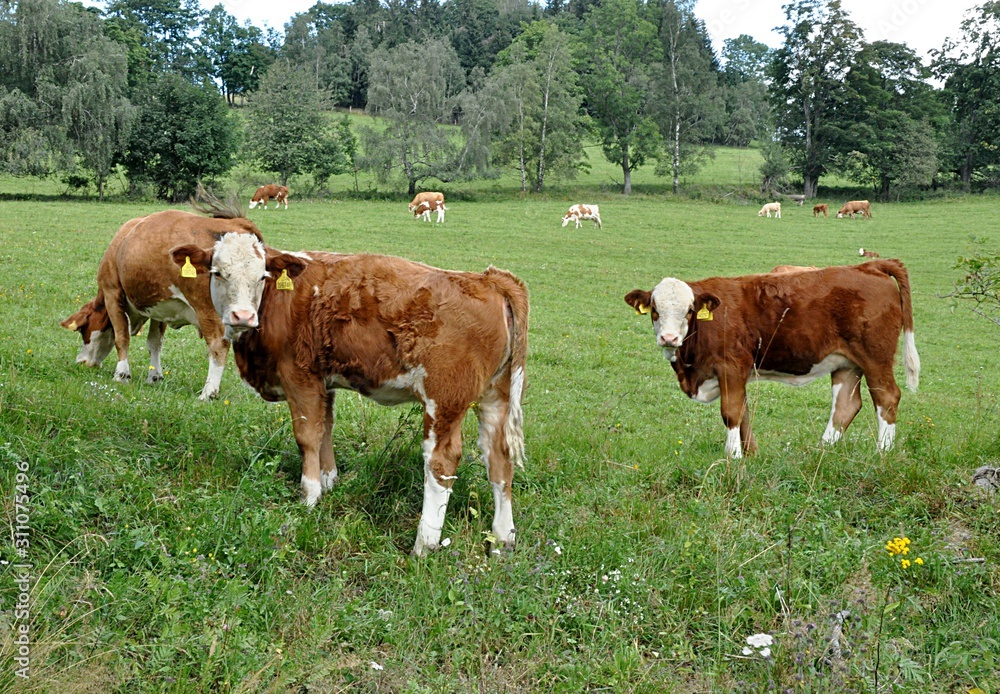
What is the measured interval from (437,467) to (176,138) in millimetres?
45570

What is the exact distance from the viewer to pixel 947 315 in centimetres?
2442

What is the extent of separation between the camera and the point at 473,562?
18.9 feet

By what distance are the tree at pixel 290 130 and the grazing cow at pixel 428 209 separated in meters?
13.1

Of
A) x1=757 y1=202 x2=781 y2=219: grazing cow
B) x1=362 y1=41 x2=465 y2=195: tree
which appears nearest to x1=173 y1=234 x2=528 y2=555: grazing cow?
x1=757 y1=202 x2=781 y2=219: grazing cow

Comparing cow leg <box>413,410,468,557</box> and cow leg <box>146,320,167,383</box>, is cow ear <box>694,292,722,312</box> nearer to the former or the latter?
cow leg <box>413,410,468,557</box>

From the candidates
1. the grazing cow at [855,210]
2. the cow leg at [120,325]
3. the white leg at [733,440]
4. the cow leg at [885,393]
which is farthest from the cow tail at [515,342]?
the grazing cow at [855,210]

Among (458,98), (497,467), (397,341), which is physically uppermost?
(458,98)

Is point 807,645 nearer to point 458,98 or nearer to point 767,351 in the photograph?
point 767,351

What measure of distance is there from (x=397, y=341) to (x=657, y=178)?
67.6 metres

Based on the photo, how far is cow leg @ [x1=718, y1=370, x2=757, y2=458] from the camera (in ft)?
29.3

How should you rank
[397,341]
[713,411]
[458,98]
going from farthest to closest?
[458,98], [713,411], [397,341]

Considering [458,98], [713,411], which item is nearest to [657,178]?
[458,98]

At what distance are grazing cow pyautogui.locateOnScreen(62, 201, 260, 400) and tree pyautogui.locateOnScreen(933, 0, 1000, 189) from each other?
66892 millimetres

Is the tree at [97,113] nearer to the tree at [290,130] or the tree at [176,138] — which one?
the tree at [176,138]
